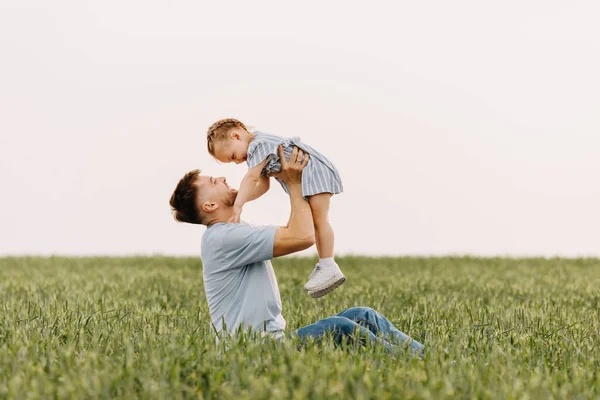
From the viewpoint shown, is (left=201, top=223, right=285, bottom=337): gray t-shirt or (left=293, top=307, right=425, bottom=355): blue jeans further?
(left=293, top=307, right=425, bottom=355): blue jeans

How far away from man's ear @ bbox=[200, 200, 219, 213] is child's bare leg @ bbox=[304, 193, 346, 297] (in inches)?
39.0

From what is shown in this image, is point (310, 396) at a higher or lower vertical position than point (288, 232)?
lower

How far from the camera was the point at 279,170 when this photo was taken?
579cm

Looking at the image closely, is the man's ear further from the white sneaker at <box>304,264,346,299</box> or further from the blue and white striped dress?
the white sneaker at <box>304,264,346,299</box>

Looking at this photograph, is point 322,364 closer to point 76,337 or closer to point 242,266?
point 242,266

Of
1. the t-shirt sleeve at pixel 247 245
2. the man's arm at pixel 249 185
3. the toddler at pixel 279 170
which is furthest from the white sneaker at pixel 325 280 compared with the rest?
the t-shirt sleeve at pixel 247 245

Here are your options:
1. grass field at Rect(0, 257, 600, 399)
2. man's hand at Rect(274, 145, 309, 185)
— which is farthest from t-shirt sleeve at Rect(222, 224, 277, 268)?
man's hand at Rect(274, 145, 309, 185)

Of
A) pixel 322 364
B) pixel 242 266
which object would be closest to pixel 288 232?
pixel 242 266

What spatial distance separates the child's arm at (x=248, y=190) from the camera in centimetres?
516

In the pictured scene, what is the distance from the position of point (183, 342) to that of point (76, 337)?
1.12 meters

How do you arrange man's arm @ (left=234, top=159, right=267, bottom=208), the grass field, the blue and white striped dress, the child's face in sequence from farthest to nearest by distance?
1. the child's face
2. the blue and white striped dress
3. man's arm @ (left=234, top=159, right=267, bottom=208)
4. the grass field

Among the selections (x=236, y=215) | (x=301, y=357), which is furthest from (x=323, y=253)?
(x=301, y=357)

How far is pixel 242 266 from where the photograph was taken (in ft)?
16.1

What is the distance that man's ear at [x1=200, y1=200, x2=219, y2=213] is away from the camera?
4.98 meters
